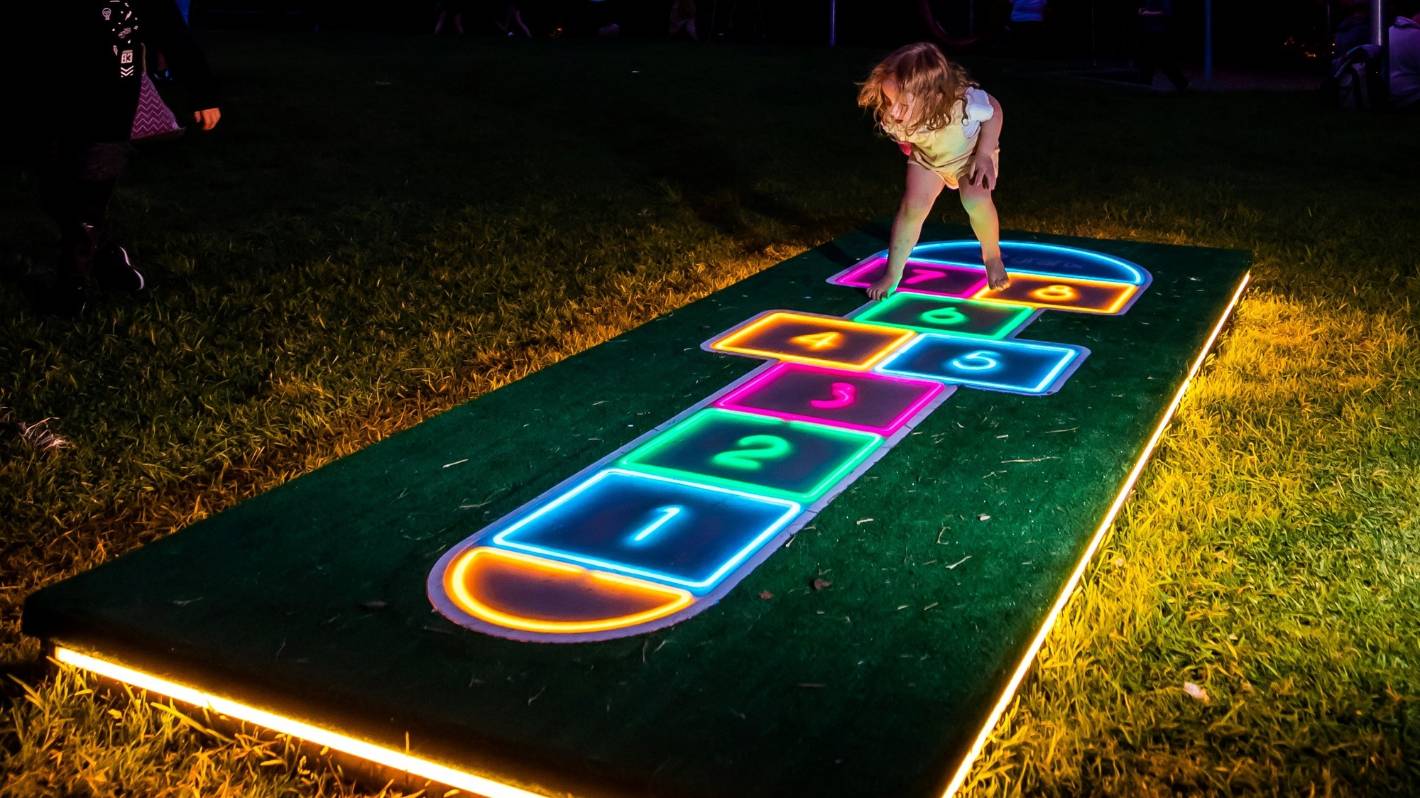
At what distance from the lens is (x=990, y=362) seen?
12.7ft

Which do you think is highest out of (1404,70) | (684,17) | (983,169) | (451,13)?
(451,13)

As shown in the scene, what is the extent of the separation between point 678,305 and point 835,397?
1.48m

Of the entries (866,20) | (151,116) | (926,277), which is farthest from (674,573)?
(866,20)

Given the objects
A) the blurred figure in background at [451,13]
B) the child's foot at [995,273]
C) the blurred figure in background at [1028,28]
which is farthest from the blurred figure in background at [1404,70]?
the blurred figure in background at [451,13]

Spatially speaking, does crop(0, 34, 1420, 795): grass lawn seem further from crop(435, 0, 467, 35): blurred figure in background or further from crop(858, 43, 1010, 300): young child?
crop(435, 0, 467, 35): blurred figure in background

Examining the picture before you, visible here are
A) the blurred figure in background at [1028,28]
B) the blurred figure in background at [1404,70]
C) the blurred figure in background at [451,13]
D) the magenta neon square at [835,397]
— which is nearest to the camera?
the magenta neon square at [835,397]

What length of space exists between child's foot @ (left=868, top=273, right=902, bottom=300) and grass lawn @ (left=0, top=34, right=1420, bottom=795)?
0.78 meters

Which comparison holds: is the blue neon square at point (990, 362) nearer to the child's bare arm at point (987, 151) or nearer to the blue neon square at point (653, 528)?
the child's bare arm at point (987, 151)

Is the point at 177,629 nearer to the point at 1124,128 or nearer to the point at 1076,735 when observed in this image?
the point at 1076,735

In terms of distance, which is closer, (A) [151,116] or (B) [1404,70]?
(A) [151,116]

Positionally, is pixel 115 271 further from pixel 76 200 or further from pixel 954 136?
pixel 954 136

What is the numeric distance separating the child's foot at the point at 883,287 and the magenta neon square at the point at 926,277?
0.08 metres

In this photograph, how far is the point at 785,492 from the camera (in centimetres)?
290

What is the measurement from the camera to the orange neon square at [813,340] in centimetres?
389
